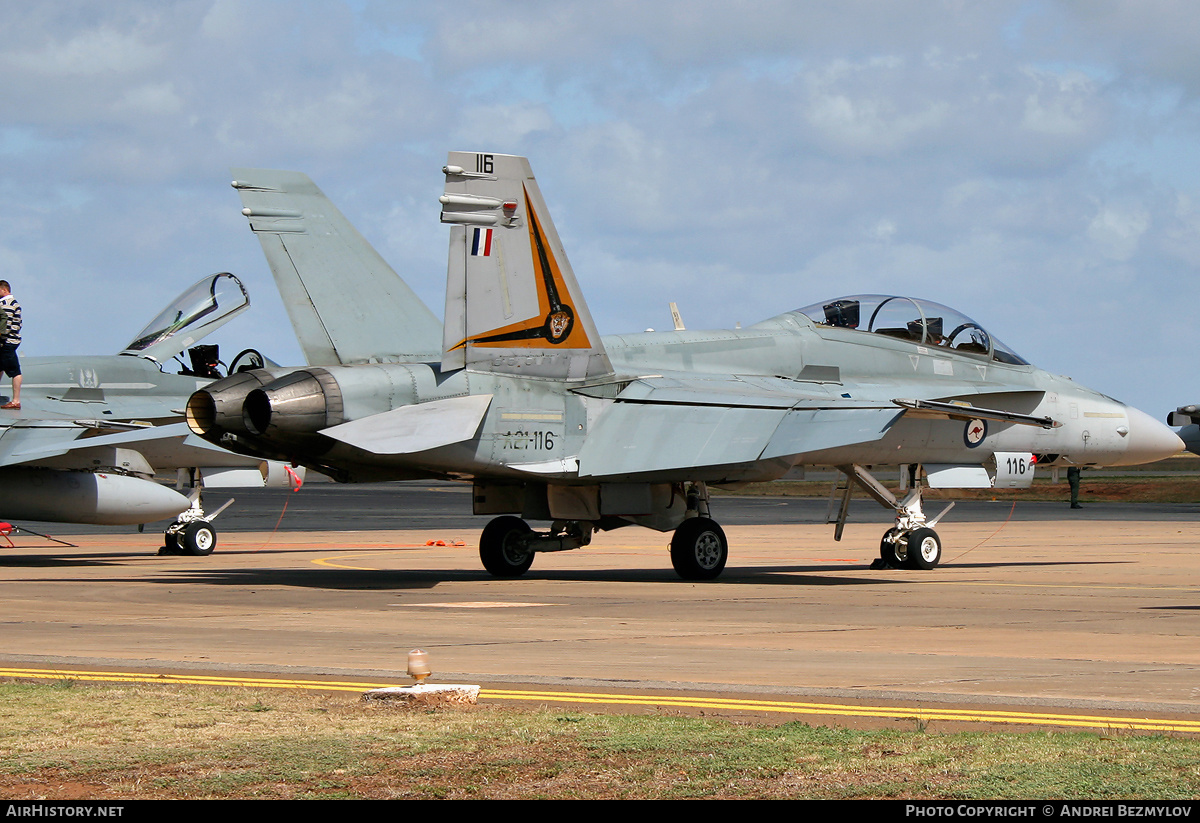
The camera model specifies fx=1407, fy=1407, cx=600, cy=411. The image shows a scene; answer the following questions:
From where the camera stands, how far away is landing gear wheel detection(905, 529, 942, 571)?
19047mm

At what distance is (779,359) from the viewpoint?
60.3ft

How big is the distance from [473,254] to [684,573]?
15.8ft

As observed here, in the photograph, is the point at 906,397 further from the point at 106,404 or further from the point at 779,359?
the point at 106,404

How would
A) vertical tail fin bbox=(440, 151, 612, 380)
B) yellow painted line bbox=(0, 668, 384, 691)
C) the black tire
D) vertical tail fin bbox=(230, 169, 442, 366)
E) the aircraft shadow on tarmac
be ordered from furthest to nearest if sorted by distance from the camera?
the black tire → the aircraft shadow on tarmac → vertical tail fin bbox=(230, 169, 442, 366) → vertical tail fin bbox=(440, 151, 612, 380) → yellow painted line bbox=(0, 668, 384, 691)

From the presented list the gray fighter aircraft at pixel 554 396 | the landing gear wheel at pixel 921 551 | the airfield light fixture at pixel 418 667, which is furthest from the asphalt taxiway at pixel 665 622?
the gray fighter aircraft at pixel 554 396

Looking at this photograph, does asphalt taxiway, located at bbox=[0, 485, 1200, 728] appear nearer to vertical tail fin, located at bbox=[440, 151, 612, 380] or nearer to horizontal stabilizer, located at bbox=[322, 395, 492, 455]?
horizontal stabilizer, located at bbox=[322, 395, 492, 455]

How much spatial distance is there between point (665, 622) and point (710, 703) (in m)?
4.83

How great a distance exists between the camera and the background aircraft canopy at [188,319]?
78.0ft

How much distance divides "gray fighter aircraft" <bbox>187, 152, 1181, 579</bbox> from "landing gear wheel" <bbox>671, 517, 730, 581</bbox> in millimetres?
24

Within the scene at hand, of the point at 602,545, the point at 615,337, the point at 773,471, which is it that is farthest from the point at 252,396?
the point at 602,545

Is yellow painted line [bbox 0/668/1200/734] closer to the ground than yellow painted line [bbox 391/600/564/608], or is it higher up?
higher up

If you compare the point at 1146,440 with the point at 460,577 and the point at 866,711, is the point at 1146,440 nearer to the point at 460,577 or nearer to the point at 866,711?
the point at 460,577

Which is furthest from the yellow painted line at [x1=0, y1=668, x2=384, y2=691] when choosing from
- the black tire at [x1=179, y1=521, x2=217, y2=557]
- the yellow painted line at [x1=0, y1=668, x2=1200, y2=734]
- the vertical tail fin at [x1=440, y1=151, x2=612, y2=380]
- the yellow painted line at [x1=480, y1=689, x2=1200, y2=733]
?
the black tire at [x1=179, y1=521, x2=217, y2=557]

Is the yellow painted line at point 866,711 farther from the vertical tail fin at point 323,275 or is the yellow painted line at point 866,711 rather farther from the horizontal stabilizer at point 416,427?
the vertical tail fin at point 323,275
